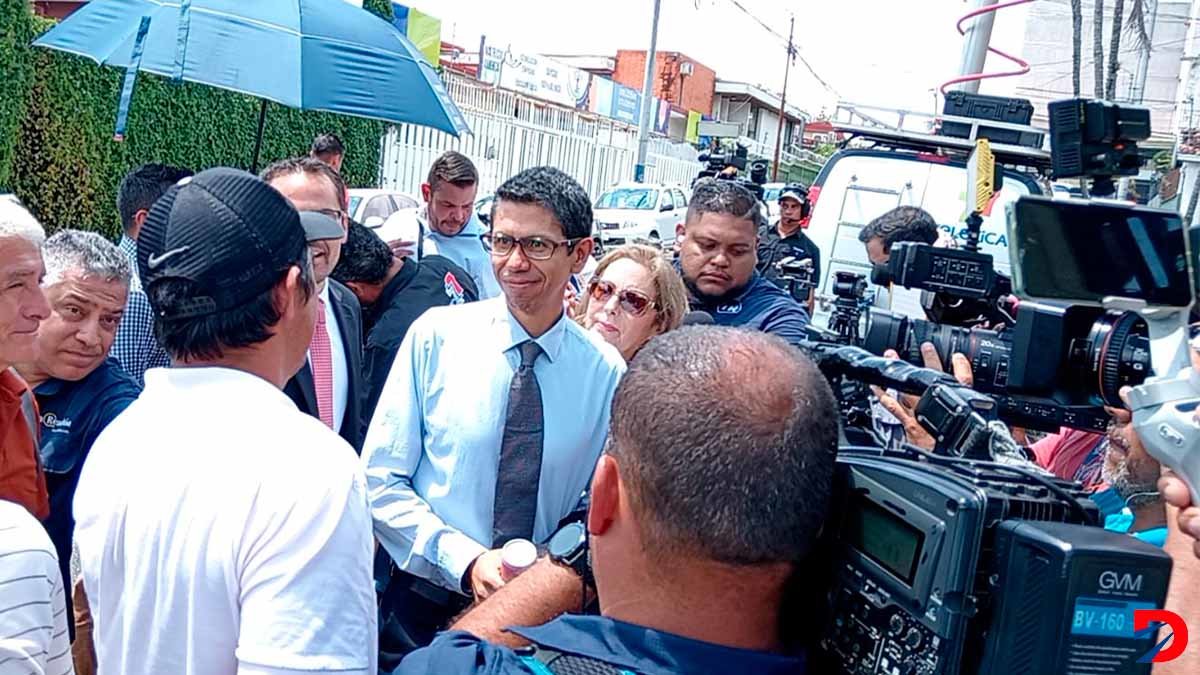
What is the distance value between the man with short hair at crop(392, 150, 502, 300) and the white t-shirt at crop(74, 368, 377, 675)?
134 inches

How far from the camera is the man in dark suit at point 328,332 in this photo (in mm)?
3033

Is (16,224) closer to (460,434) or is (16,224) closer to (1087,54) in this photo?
(460,434)

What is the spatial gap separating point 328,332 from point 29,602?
170 cm

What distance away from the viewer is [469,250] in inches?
201

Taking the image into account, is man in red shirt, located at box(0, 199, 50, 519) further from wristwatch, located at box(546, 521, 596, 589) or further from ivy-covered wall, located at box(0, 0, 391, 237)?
ivy-covered wall, located at box(0, 0, 391, 237)

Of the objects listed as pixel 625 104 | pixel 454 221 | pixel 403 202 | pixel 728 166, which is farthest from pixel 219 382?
pixel 625 104

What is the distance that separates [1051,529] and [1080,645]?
0.12m

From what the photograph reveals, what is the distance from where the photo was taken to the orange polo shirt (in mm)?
2211

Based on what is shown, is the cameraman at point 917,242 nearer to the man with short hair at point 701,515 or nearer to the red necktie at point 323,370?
the red necktie at point 323,370

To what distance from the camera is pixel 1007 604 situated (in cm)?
110

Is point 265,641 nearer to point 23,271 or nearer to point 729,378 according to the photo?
point 729,378

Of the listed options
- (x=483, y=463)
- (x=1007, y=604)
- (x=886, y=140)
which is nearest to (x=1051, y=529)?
(x=1007, y=604)

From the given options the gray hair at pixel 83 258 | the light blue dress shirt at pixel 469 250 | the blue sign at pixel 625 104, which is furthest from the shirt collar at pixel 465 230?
the blue sign at pixel 625 104

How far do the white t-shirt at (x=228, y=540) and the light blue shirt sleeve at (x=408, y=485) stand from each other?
2.50 ft
